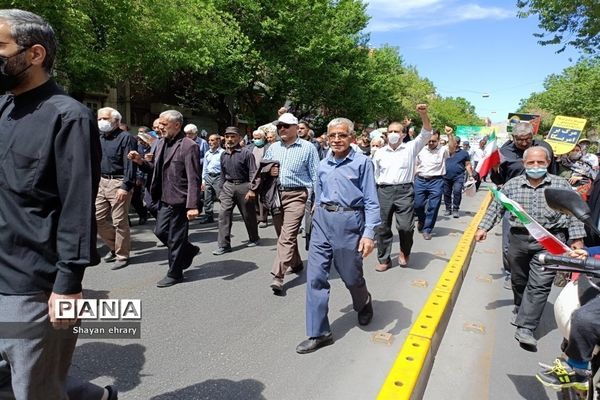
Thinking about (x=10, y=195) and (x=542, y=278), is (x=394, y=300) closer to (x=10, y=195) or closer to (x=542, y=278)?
(x=542, y=278)

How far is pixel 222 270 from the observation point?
5656 mm

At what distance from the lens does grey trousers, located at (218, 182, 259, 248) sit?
653 centimetres

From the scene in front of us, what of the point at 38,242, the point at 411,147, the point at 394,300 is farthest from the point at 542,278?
the point at 38,242

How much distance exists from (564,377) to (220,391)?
6.96 feet

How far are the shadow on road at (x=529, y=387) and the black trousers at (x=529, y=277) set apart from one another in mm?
670

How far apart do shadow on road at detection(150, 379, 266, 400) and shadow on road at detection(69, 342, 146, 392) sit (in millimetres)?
344

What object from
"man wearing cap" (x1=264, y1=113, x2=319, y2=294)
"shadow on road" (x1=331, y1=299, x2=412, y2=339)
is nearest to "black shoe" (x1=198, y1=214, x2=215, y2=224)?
"man wearing cap" (x1=264, y1=113, x2=319, y2=294)

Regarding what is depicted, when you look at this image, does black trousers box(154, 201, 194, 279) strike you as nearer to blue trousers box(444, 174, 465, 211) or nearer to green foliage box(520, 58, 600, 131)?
blue trousers box(444, 174, 465, 211)

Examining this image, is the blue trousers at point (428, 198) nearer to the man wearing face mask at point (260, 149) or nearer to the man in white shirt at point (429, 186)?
the man in white shirt at point (429, 186)

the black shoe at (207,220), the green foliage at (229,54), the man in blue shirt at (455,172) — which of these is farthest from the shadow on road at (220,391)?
the man in blue shirt at (455,172)

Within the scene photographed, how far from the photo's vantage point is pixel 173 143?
509cm

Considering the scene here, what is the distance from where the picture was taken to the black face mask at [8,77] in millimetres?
1726

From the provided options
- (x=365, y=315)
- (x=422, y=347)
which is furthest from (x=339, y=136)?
(x=422, y=347)

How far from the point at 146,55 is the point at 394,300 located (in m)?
10.2
